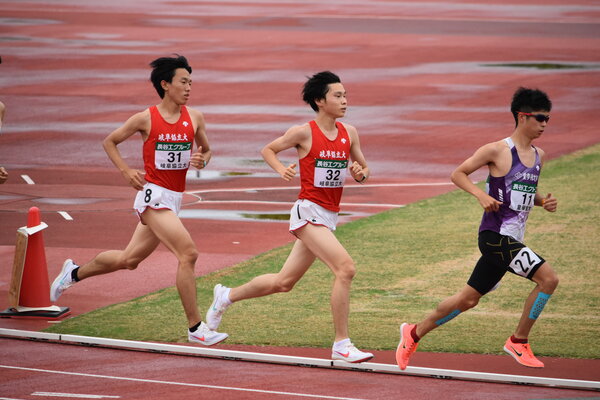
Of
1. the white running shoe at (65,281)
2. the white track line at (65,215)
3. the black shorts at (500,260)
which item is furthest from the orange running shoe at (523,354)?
the white track line at (65,215)

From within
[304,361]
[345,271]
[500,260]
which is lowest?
[304,361]

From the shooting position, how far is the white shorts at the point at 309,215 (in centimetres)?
1030

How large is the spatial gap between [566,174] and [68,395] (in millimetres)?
13013

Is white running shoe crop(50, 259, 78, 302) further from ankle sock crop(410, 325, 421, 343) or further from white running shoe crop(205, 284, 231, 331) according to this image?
ankle sock crop(410, 325, 421, 343)

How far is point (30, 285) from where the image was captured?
12.3m

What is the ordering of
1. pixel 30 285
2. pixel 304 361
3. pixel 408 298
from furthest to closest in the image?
pixel 408 298 < pixel 30 285 < pixel 304 361

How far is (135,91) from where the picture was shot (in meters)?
31.2

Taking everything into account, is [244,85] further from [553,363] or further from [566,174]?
[553,363]

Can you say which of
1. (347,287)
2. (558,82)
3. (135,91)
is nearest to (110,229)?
(347,287)

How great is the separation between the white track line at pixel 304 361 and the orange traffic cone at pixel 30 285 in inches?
36.5

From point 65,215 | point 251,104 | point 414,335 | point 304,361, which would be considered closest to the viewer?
point 414,335

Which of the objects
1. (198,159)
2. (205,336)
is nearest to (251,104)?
(198,159)

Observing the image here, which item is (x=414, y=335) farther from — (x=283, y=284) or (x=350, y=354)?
(x=283, y=284)

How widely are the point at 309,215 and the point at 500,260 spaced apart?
5.25 ft
